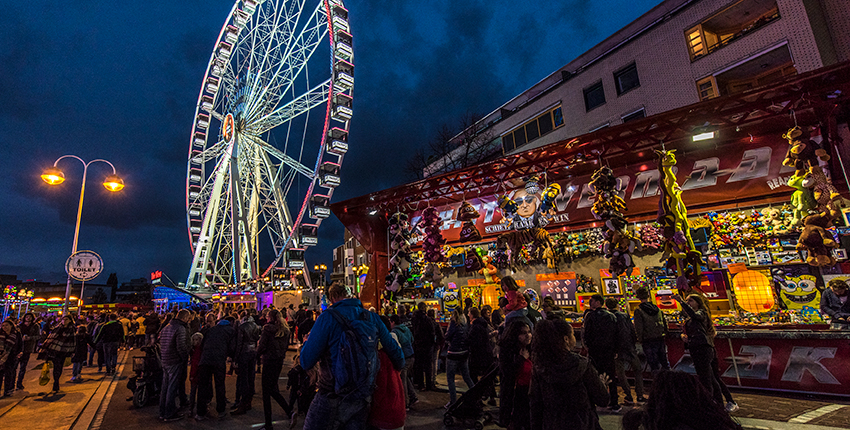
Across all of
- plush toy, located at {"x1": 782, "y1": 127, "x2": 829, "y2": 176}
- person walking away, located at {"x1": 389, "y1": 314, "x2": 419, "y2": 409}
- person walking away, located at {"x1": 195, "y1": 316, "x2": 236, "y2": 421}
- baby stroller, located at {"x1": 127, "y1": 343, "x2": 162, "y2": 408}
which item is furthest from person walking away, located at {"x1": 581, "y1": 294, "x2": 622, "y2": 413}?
baby stroller, located at {"x1": 127, "y1": 343, "x2": 162, "y2": 408}

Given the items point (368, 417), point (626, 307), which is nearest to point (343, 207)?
point (626, 307)

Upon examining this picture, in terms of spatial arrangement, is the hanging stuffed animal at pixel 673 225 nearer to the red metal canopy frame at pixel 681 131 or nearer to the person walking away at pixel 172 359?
A: the red metal canopy frame at pixel 681 131

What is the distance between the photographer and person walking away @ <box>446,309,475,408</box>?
5875mm

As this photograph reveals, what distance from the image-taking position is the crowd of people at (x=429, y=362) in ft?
8.91

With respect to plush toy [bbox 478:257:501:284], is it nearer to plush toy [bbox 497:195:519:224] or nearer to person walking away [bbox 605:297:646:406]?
plush toy [bbox 497:195:519:224]

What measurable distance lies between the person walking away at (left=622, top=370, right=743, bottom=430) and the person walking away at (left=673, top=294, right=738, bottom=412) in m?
4.11

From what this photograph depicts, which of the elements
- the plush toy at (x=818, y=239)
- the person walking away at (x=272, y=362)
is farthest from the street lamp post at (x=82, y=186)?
the plush toy at (x=818, y=239)

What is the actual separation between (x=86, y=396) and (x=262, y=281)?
1918 centimetres

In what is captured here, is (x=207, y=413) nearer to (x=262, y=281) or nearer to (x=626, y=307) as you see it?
(x=626, y=307)

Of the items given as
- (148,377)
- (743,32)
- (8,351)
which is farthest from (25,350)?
(743,32)

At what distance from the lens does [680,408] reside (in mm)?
1671

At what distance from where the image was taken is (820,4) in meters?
10.5

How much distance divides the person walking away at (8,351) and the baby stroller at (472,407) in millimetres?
8628

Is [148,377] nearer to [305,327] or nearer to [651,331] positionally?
[305,327]
